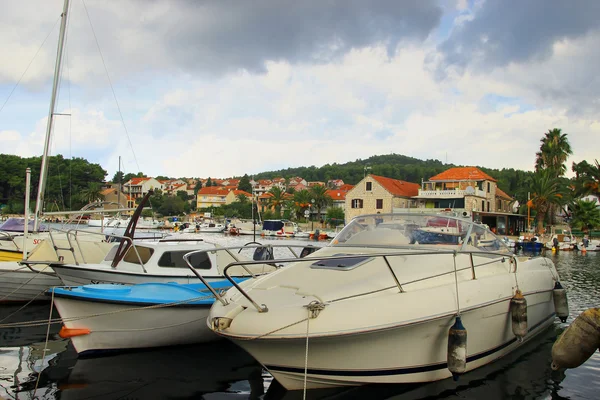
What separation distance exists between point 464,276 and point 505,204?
66.1m

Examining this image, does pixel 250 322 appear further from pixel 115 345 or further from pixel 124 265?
pixel 124 265

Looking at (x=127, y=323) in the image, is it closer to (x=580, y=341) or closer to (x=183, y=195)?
(x=580, y=341)

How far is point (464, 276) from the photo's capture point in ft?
20.0

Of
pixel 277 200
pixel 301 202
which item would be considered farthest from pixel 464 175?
pixel 277 200

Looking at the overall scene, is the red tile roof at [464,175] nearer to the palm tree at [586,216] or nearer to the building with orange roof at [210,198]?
the palm tree at [586,216]

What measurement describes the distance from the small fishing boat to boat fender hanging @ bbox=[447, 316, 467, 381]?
3.68 meters

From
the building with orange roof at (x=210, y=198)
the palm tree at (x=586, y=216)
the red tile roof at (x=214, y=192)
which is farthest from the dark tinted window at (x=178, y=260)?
the red tile roof at (x=214, y=192)

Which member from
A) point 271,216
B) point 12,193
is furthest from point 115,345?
point 12,193

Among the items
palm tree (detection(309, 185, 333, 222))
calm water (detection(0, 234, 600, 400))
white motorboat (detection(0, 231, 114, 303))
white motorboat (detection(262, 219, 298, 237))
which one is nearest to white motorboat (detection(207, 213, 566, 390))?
calm water (detection(0, 234, 600, 400))

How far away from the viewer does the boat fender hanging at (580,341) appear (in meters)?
5.22

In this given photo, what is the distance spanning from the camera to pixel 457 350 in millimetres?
5180

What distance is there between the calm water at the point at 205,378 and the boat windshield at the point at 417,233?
1929mm

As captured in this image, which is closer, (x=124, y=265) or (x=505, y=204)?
(x=124, y=265)

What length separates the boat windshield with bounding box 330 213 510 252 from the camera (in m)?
6.93
